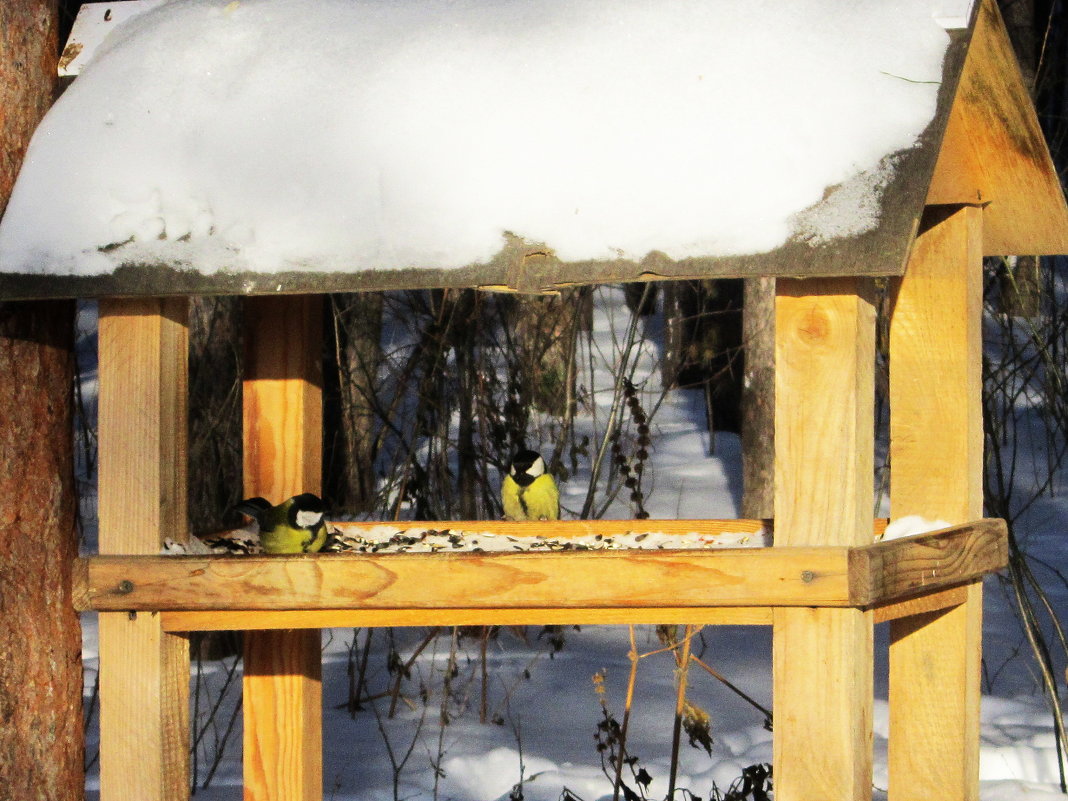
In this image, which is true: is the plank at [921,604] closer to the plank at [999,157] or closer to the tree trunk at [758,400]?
the plank at [999,157]

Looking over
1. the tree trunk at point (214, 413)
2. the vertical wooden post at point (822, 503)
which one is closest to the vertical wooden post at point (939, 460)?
the vertical wooden post at point (822, 503)

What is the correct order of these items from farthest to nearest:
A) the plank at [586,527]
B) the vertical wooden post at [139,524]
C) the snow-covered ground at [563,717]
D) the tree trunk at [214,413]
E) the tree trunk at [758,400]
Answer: the tree trunk at [758,400]
the tree trunk at [214,413]
the snow-covered ground at [563,717]
the plank at [586,527]
the vertical wooden post at [139,524]

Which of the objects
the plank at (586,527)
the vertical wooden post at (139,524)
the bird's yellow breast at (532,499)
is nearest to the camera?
the vertical wooden post at (139,524)

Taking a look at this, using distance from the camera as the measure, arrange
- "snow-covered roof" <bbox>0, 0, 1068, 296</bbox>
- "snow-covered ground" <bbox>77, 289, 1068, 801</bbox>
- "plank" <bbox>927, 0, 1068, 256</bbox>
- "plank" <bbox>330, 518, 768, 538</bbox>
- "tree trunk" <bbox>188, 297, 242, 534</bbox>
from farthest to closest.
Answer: "tree trunk" <bbox>188, 297, 242, 534</bbox>
"snow-covered ground" <bbox>77, 289, 1068, 801</bbox>
"plank" <bbox>330, 518, 768, 538</bbox>
"plank" <bbox>927, 0, 1068, 256</bbox>
"snow-covered roof" <bbox>0, 0, 1068, 296</bbox>

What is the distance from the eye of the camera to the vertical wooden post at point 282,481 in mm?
3158

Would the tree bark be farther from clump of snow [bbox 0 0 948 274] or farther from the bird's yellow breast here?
the bird's yellow breast

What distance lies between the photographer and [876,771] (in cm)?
498

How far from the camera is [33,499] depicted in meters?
2.87

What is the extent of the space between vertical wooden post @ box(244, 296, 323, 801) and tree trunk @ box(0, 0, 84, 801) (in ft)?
1.39

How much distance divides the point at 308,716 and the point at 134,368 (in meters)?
1.14

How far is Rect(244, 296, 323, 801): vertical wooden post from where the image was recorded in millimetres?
3158

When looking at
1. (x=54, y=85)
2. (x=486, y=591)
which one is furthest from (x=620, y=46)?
(x=54, y=85)

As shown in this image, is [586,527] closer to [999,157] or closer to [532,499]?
[532,499]

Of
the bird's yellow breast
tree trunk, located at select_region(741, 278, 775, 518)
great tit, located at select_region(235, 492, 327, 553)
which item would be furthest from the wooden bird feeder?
tree trunk, located at select_region(741, 278, 775, 518)
